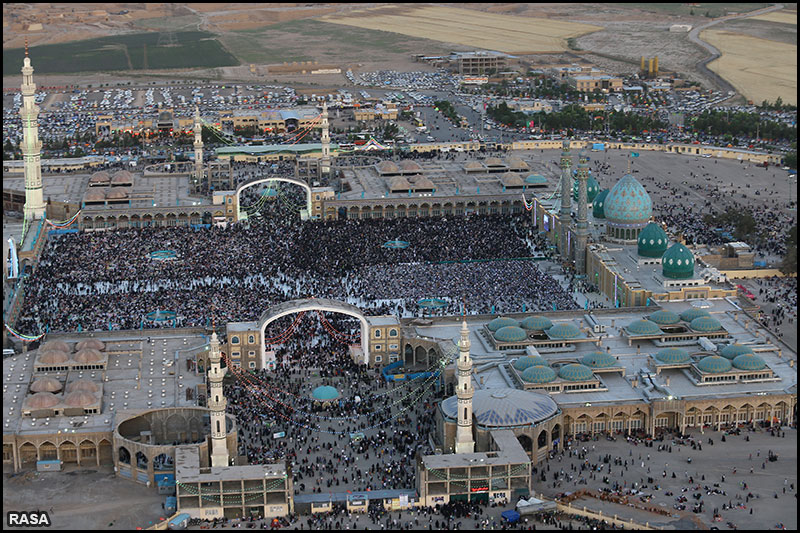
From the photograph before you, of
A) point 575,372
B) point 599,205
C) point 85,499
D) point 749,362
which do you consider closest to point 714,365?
point 749,362

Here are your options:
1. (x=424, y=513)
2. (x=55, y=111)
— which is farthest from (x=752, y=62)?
(x=424, y=513)

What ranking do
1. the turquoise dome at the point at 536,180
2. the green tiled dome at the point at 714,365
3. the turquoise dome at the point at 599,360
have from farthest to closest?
the turquoise dome at the point at 536,180 → the turquoise dome at the point at 599,360 → the green tiled dome at the point at 714,365

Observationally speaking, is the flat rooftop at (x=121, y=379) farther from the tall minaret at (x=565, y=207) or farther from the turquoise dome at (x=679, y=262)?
the tall minaret at (x=565, y=207)

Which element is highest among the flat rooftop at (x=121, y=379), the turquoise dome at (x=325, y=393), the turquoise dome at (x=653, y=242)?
the turquoise dome at (x=653, y=242)

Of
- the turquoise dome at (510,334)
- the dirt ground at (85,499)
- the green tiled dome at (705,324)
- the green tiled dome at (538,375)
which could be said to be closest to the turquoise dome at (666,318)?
the green tiled dome at (705,324)

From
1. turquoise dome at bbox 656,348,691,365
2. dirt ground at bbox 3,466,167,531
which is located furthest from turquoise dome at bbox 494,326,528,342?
dirt ground at bbox 3,466,167,531
